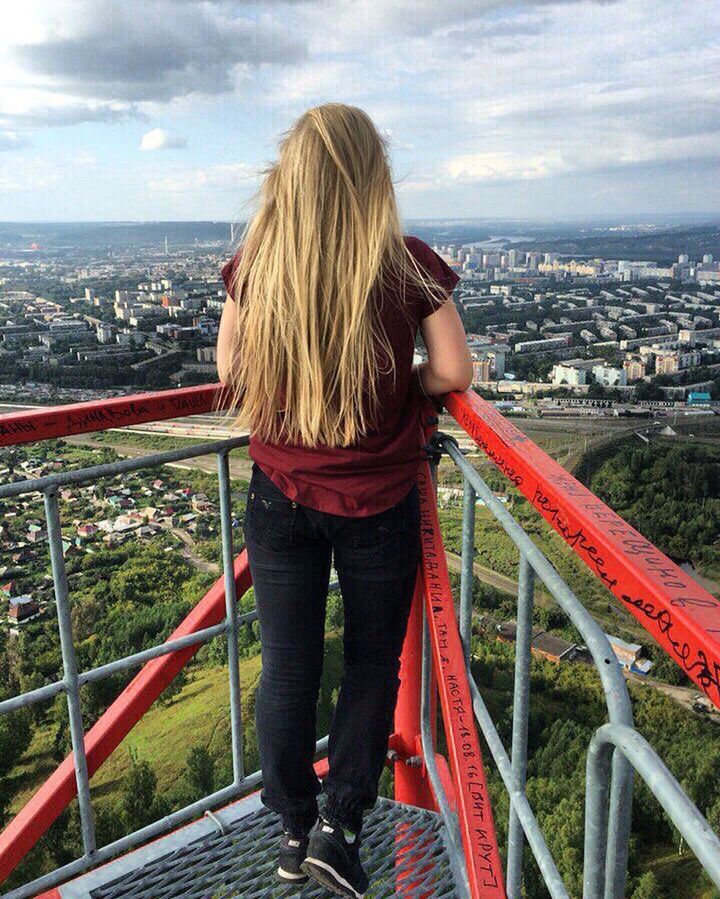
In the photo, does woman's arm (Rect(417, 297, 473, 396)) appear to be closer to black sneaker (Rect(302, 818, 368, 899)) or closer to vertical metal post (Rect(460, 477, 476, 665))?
vertical metal post (Rect(460, 477, 476, 665))

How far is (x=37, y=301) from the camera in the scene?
16422mm

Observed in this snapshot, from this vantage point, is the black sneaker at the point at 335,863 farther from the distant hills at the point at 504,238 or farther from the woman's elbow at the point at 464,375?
the distant hills at the point at 504,238

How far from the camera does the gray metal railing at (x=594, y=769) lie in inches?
25.0

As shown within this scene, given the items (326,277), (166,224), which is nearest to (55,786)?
(326,277)

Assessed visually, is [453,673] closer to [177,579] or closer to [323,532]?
[323,532]

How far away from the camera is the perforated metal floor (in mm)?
1698

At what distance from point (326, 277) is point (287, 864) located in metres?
1.26

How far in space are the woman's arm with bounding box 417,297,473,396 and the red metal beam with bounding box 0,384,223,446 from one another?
1.66 ft

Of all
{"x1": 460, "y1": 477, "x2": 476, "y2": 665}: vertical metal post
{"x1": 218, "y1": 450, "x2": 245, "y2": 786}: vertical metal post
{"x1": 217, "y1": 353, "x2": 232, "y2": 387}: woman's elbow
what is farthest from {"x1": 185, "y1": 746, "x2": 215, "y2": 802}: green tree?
{"x1": 217, "y1": 353, "x2": 232, "y2": 387}: woman's elbow

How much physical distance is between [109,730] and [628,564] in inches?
54.7

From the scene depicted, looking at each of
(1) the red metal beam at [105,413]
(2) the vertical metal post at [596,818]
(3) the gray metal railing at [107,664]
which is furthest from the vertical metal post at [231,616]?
(2) the vertical metal post at [596,818]

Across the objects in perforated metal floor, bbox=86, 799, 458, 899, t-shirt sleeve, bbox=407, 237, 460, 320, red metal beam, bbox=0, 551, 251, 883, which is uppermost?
t-shirt sleeve, bbox=407, 237, 460, 320

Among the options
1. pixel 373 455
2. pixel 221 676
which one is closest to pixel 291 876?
pixel 373 455

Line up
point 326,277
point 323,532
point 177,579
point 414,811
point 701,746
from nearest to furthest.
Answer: point 326,277 < point 323,532 < point 414,811 < point 177,579 < point 701,746
